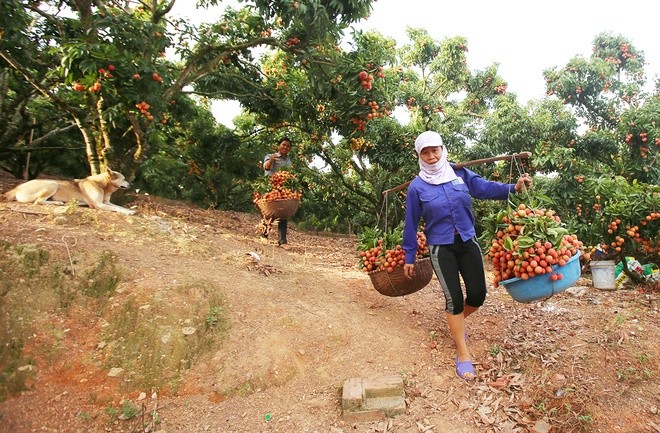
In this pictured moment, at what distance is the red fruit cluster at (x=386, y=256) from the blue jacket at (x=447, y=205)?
1.12 ft

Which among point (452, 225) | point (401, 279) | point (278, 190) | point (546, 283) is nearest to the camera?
point (546, 283)

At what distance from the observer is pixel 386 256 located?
12.3 feet

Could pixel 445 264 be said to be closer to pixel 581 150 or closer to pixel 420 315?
pixel 420 315

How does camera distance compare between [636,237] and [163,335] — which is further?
[636,237]

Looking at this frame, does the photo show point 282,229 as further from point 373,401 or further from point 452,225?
point 373,401

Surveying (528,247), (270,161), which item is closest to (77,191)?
(270,161)

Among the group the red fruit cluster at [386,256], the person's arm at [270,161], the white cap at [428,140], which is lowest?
the red fruit cluster at [386,256]

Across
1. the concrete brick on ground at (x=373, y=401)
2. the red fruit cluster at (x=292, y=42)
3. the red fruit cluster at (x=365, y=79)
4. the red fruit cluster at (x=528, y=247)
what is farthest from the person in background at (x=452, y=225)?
the red fruit cluster at (x=292, y=42)

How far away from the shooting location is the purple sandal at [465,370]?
10.1 ft

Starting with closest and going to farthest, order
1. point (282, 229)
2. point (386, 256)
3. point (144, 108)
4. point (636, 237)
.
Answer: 1. point (386, 256)
2. point (144, 108)
3. point (636, 237)
4. point (282, 229)

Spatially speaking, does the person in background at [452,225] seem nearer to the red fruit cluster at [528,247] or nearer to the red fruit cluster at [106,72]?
the red fruit cluster at [528,247]

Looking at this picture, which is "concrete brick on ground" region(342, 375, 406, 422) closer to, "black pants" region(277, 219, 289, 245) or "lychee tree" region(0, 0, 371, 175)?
"lychee tree" region(0, 0, 371, 175)

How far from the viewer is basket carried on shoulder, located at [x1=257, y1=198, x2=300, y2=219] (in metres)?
6.19

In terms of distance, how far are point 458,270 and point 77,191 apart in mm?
5813
